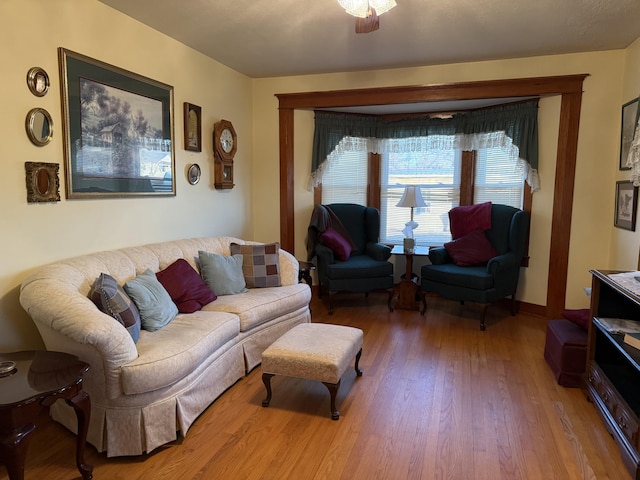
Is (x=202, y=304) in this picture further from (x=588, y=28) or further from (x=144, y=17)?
(x=588, y=28)

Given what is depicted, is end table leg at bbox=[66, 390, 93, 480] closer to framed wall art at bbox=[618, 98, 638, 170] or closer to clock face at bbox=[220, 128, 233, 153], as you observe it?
clock face at bbox=[220, 128, 233, 153]

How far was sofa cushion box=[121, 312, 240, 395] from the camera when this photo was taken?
198 cm

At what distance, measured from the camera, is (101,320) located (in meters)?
1.93

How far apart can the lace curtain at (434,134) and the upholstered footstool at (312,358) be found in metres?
2.58

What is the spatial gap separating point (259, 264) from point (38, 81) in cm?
195

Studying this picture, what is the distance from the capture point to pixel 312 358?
239cm

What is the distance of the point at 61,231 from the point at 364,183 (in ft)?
11.4

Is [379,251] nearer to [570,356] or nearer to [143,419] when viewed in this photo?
[570,356]

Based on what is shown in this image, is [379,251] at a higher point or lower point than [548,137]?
lower

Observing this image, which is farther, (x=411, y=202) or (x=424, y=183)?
(x=424, y=183)

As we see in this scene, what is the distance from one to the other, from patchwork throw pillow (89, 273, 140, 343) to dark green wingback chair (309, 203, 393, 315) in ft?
7.45

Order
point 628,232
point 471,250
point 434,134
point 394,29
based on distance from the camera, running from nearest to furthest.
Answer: point 394,29 < point 628,232 < point 471,250 < point 434,134

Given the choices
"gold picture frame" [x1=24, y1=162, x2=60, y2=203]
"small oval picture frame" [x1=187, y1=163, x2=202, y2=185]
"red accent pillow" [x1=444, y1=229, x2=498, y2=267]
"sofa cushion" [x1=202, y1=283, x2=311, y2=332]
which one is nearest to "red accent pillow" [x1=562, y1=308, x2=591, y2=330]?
"red accent pillow" [x1=444, y1=229, x2=498, y2=267]

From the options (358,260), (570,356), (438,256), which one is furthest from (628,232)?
(358,260)
